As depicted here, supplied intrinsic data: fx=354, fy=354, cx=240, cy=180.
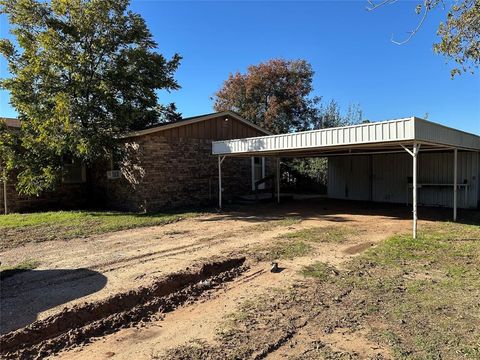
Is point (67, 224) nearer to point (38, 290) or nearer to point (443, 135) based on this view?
point (38, 290)

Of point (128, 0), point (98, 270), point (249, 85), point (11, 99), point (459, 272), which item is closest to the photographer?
point (459, 272)

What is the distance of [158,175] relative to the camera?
1356 centimetres

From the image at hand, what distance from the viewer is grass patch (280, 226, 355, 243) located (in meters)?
7.96

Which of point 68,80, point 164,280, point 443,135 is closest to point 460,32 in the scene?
point 443,135

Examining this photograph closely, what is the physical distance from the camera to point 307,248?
23.2 feet

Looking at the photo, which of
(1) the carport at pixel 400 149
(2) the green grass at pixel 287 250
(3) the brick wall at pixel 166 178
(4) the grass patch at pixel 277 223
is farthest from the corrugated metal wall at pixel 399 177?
(2) the green grass at pixel 287 250

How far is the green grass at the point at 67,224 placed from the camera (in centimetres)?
899

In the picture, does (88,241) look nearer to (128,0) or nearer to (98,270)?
(98,270)

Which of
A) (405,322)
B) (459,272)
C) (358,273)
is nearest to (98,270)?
(358,273)

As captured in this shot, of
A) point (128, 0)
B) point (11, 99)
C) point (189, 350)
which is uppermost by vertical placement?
point (128, 0)

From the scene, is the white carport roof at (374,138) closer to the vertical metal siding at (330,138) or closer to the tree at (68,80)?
the vertical metal siding at (330,138)

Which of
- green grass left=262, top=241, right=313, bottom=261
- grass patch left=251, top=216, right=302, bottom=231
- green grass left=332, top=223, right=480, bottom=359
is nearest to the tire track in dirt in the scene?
green grass left=262, top=241, right=313, bottom=261

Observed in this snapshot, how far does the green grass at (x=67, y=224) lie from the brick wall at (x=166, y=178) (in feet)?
4.05

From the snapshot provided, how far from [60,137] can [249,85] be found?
1890cm
